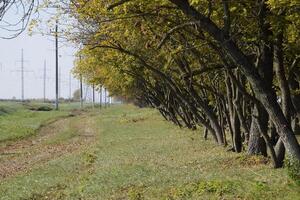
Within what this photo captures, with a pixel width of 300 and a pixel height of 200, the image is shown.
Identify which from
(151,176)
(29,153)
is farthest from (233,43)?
(29,153)

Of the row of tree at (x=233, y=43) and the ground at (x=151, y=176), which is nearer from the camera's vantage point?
the ground at (x=151, y=176)

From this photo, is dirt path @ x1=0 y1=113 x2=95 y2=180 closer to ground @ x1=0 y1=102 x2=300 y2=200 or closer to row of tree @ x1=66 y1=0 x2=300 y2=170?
ground @ x1=0 y1=102 x2=300 y2=200

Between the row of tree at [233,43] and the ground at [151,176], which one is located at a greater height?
the row of tree at [233,43]

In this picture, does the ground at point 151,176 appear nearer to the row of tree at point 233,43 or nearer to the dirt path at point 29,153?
the dirt path at point 29,153

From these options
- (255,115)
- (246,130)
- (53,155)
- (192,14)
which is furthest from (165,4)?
(53,155)

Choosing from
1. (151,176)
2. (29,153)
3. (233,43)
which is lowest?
(29,153)

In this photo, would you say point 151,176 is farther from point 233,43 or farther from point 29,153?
point 29,153

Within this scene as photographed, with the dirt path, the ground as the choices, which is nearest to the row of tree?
the ground

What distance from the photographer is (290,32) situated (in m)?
13.0

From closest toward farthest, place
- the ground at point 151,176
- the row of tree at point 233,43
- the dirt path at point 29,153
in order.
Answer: the ground at point 151,176 < the row of tree at point 233,43 < the dirt path at point 29,153

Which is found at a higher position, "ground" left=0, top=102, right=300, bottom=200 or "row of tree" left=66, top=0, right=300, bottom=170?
"row of tree" left=66, top=0, right=300, bottom=170

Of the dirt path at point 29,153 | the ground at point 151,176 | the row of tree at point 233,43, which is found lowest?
the dirt path at point 29,153

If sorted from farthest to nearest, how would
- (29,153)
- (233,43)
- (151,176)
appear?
(29,153), (151,176), (233,43)

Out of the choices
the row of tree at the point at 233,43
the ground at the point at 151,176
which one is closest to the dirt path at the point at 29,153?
the ground at the point at 151,176
